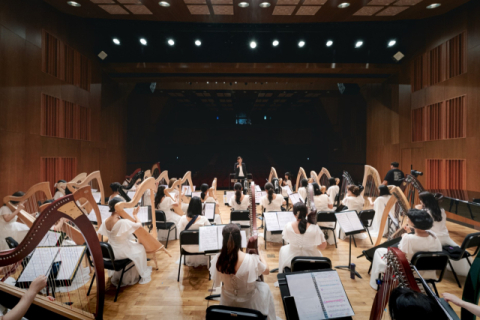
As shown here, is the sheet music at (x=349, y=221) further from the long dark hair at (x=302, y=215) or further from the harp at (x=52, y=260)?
the harp at (x=52, y=260)

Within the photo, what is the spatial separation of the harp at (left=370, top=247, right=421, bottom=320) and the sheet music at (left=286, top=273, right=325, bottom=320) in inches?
16.3

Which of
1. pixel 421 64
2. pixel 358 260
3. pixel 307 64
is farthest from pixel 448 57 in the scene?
pixel 358 260

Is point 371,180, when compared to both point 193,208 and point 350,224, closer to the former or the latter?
point 350,224

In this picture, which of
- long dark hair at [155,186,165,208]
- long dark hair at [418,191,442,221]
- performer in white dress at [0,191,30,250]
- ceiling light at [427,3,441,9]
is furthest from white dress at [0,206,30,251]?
ceiling light at [427,3,441,9]

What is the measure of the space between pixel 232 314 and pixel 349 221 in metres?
2.92

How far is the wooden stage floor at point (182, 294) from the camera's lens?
10.1 ft

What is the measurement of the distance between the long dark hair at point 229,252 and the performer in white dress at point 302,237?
123 centimetres

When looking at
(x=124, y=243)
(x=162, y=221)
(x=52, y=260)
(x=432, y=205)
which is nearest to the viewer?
(x=52, y=260)

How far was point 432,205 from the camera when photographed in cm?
378

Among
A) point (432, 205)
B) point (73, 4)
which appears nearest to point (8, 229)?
point (73, 4)

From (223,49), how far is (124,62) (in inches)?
139

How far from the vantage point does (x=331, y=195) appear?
725 cm

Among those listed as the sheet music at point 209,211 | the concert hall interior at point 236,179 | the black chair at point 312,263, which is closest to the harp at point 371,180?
the concert hall interior at point 236,179

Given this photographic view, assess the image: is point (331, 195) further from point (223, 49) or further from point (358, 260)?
point (223, 49)
